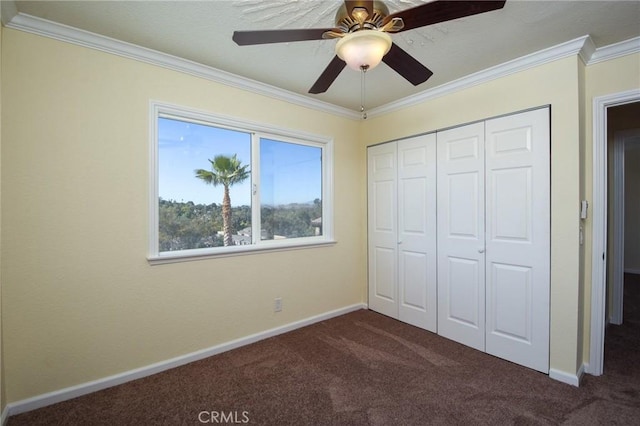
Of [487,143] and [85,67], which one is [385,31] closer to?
[487,143]

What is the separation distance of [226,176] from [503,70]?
2.53m

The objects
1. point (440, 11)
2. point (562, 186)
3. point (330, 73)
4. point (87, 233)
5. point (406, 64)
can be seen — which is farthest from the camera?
point (562, 186)

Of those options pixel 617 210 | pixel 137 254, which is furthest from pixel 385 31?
pixel 617 210

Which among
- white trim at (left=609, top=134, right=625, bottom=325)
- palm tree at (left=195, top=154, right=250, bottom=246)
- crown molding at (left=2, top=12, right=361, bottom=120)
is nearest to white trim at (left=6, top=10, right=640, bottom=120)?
crown molding at (left=2, top=12, right=361, bottom=120)

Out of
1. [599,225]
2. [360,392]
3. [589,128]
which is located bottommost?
[360,392]

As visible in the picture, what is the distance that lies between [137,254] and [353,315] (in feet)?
7.69

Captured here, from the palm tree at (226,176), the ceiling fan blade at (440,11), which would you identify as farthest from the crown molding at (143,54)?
the ceiling fan blade at (440,11)

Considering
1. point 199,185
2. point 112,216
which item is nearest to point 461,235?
point 199,185

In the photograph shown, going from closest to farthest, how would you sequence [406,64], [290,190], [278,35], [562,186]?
[278,35] < [406,64] < [562,186] < [290,190]

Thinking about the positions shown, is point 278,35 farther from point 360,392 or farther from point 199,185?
point 360,392

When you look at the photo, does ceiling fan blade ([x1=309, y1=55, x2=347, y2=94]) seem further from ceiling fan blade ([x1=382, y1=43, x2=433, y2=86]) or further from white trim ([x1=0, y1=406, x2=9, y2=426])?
white trim ([x1=0, y1=406, x2=9, y2=426])

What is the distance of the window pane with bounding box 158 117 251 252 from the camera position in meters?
2.44

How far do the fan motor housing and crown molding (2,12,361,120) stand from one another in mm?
1636

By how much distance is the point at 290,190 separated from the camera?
3229 millimetres
